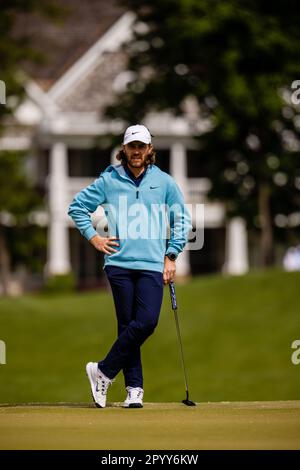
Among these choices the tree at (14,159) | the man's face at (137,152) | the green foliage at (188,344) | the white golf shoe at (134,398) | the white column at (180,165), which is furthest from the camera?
the white column at (180,165)

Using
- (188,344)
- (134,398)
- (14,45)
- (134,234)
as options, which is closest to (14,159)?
(14,45)

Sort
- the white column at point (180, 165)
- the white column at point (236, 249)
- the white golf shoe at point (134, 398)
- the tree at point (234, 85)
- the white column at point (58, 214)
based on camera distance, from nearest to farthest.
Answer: the white golf shoe at point (134, 398) < the tree at point (234, 85) < the white column at point (58, 214) < the white column at point (180, 165) < the white column at point (236, 249)

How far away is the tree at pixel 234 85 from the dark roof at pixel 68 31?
1310 centimetres

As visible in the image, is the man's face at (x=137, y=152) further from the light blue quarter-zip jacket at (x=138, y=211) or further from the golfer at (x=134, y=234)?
the light blue quarter-zip jacket at (x=138, y=211)

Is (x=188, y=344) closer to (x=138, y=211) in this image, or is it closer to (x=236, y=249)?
(x=138, y=211)

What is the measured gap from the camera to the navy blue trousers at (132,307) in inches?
423

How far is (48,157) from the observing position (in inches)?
2240

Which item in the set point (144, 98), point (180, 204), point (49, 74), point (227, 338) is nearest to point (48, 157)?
point (49, 74)

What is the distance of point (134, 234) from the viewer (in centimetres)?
1073

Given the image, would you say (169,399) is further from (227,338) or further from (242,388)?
(227,338)

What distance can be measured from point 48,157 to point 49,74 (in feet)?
10.3

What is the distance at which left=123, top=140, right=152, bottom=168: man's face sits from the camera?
10.7 m

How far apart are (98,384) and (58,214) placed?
4177cm

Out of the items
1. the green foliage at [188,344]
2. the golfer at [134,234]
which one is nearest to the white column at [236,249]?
the green foliage at [188,344]
